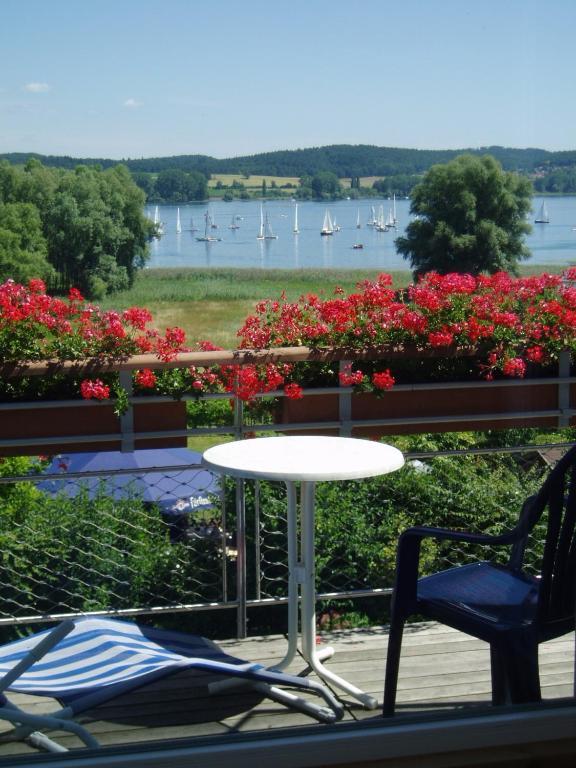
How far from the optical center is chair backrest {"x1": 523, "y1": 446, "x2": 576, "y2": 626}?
2166mm

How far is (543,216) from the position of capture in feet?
9.52

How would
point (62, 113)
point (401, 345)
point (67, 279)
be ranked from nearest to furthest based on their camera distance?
1. point (62, 113)
2. point (67, 279)
3. point (401, 345)

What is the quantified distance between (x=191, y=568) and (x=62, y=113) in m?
1.91

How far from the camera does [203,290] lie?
10.2 feet

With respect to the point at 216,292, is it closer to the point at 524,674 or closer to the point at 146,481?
the point at 146,481

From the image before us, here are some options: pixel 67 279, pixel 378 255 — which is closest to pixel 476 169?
pixel 378 255

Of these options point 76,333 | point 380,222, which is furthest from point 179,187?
point 76,333

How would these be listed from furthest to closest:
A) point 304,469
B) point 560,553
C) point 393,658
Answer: point 304,469 → point 393,658 → point 560,553

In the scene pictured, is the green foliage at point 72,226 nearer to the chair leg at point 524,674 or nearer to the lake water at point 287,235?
the lake water at point 287,235

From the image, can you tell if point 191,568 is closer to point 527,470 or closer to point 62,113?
point 527,470

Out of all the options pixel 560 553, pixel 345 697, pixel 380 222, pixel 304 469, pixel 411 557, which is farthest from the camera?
pixel 380 222

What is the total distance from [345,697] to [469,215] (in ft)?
5.24

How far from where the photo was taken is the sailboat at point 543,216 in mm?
2889

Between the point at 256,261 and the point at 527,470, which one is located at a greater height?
the point at 256,261
